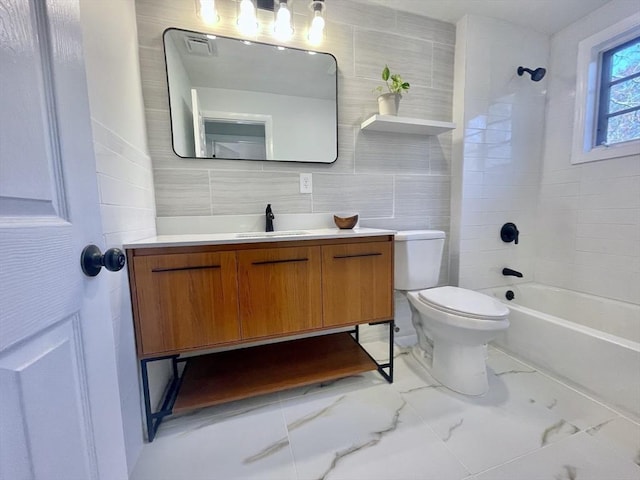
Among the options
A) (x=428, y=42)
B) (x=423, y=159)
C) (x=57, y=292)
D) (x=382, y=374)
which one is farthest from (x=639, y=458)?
(x=428, y=42)

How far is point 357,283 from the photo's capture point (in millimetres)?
1355

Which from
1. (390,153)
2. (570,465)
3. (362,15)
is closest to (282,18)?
(362,15)

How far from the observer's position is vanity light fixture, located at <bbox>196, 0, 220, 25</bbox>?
4.44 ft

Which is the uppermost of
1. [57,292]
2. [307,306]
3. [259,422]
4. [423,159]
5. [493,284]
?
[423,159]

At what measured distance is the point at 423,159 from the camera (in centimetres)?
189

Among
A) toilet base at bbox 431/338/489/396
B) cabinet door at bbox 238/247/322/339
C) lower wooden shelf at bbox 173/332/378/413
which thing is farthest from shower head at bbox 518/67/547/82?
lower wooden shelf at bbox 173/332/378/413

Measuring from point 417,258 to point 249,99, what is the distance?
1.37 m

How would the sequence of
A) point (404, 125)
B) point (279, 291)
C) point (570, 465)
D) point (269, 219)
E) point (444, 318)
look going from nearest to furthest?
point (570, 465) < point (279, 291) < point (444, 318) < point (269, 219) < point (404, 125)

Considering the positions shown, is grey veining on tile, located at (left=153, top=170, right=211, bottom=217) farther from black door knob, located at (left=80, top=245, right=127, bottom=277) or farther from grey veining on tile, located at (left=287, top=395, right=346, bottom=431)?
grey veining on tile, located at (left=287, top=395, right=346, bottom=431)

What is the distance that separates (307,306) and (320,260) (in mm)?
231

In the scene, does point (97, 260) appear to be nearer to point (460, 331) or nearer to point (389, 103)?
point (460, 331)

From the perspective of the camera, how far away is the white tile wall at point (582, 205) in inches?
64.6

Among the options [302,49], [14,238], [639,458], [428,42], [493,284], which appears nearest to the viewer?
[14,238]

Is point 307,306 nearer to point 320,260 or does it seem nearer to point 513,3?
point 320,260
